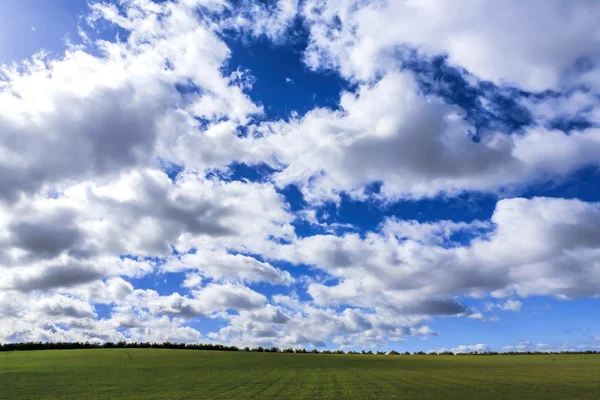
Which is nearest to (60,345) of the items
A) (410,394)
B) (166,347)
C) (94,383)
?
(166,347)

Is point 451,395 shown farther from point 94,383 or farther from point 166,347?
point 166,347

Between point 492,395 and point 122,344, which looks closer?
point 492,395

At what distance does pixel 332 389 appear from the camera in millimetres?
35719

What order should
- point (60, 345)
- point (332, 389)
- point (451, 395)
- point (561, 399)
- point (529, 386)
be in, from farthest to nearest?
point (60, 345)
point (529, 386)
point (332, 389)
point (451, 395)
point (561, 399)

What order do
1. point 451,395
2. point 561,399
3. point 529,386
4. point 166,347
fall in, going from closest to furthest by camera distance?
point 561,399
point 451,395
point 529,386
point 166,347

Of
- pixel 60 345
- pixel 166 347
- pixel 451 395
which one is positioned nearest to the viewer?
pixel 451 395

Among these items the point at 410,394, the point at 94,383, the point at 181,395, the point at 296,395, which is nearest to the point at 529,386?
the point at 410,394

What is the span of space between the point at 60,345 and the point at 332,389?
4272 inches

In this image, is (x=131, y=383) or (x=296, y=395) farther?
(x=131, y=383)

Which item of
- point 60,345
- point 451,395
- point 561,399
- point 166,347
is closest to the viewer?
point 561,399

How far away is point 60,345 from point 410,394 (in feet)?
374

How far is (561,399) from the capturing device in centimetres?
3072

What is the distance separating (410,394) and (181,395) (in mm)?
15908

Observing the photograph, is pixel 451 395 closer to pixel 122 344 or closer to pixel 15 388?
pixel 15 388
